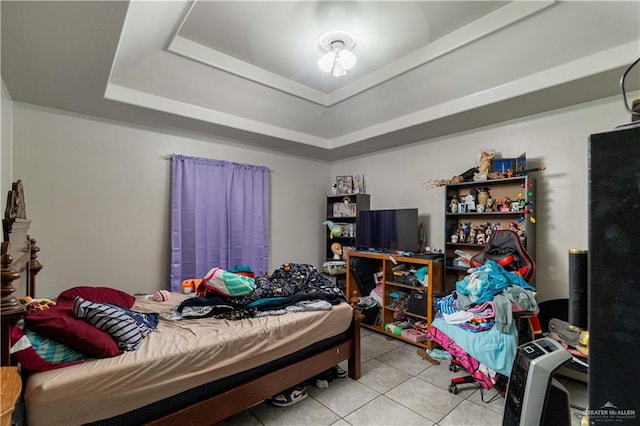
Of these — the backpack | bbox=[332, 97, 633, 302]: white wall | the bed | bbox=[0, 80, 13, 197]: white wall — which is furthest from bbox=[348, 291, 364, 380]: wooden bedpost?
bbox=[0, 80, 13, 197]: white wall

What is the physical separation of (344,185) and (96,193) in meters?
3.12

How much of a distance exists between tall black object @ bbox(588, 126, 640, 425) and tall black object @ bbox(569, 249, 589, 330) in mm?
79

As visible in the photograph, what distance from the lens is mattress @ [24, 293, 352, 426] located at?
4.19ft

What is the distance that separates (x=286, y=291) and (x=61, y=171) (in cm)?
249

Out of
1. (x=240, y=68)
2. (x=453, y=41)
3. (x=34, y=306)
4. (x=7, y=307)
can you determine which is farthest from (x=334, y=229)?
(x=7, y=307)

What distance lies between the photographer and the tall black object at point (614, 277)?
1.88 ft

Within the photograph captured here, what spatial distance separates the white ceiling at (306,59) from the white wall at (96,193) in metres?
0.20

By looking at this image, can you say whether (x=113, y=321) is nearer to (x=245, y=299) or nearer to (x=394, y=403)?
(x=245, y=299)

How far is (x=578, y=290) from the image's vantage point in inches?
27.6

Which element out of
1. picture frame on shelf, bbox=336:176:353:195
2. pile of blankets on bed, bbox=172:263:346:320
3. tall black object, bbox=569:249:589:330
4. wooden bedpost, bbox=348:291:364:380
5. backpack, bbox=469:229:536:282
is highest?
picture frame on shelf, bbox=336:176:353:195

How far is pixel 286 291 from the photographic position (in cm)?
246

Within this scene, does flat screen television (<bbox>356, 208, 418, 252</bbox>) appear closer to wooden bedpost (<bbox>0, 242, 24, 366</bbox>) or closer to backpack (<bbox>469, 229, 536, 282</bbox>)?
backpack (<bbox>469, 229, 536, 282</bbox>)

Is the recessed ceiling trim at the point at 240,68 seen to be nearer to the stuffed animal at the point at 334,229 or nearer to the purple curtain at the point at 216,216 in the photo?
the purple curtain at the point at 216,216

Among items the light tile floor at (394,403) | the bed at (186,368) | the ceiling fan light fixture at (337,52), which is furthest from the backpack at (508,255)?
the ceiling fan light fixture at (337,52)
